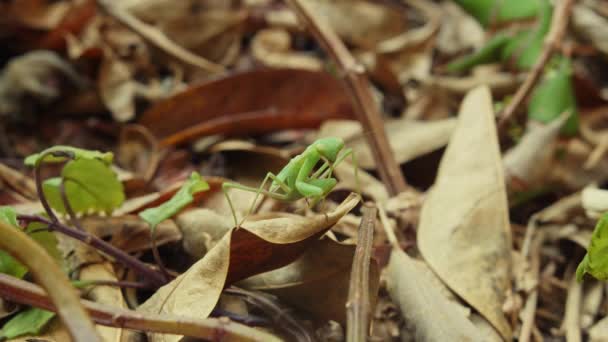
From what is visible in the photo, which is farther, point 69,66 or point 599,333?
point 69,66

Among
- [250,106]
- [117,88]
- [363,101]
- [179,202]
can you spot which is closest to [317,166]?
[363,101]

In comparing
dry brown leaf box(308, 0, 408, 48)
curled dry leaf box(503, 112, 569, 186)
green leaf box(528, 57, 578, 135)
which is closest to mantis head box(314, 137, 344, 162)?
curled dry leaf box(503, 112, 569, 186)

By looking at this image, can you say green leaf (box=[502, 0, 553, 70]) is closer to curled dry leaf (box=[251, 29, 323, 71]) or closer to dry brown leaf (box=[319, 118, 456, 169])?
dry brown leaf (box=[319, 118, 456, 169])

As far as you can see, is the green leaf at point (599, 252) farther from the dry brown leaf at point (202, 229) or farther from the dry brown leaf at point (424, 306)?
the dry brown leaf at point (202, 229)

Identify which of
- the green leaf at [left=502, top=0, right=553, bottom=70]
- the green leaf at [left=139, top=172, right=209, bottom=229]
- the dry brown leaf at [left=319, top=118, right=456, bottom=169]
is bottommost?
the dry brown leaf at [left=319, top=118, right=456, bottom=169]

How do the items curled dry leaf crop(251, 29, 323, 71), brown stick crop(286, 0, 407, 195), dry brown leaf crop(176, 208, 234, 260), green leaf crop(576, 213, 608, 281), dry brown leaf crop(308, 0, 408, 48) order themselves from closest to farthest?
green leaf crop(576, 213, 608, 281) < dry brown leaf crop(176, 208, 234, 260) < brown stick crop(286, 0, 407, 195) < curled dry leaf crop(251, 29, 323, 71) < dry brown leaf crop(308, 0, 408, 48)

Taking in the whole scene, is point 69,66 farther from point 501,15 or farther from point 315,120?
point 501,15

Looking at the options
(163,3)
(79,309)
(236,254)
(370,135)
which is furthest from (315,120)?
(79,309)

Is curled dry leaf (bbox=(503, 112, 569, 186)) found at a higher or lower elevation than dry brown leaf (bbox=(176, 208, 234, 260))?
lower
